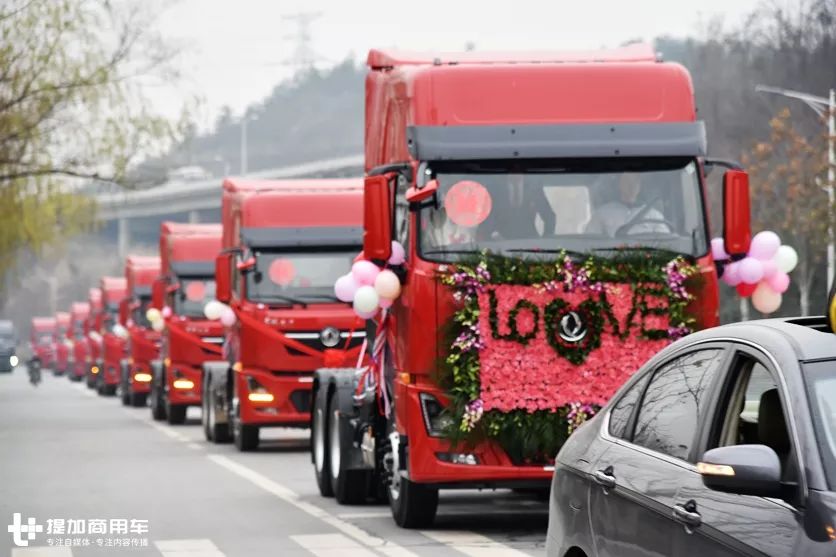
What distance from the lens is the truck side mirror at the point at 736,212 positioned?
45.3 ft

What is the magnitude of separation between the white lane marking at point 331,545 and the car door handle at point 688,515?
6.92 meters

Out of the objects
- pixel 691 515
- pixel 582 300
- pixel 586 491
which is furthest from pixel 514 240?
pixel 691 515

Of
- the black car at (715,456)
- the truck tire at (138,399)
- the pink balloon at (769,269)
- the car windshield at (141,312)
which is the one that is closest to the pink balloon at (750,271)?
the pink balloon at (769,269)

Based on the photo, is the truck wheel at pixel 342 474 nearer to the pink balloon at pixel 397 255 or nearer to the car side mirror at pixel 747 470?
the pink balloon at pixel 397 255

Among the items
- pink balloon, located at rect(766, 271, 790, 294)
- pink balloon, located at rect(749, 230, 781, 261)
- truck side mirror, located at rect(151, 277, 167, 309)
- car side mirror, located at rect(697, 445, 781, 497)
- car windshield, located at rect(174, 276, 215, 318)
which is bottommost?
truck side mirror, located at rect(151, 277, 167, 309)

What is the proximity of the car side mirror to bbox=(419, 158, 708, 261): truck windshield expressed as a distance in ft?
27.2

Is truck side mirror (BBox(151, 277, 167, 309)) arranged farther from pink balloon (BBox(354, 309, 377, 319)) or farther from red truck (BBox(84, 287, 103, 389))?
pink balloon (BBox(354, 309, 377, 319))

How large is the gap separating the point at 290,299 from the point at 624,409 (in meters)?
17.6

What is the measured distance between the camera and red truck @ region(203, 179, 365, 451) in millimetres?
24891

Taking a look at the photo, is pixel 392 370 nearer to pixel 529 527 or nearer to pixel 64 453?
pixel 529 527

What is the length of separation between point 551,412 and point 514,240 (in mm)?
1173

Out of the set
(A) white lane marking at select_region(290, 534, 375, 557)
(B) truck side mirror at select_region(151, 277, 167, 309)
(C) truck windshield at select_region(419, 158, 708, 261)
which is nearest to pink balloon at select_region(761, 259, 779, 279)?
(C) truck windshield at select_region(419, 158, 708, 261)

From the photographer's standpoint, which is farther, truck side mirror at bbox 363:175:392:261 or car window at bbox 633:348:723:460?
truck side mirror at bbox 363:175:392:261

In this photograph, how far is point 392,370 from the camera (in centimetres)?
1509
